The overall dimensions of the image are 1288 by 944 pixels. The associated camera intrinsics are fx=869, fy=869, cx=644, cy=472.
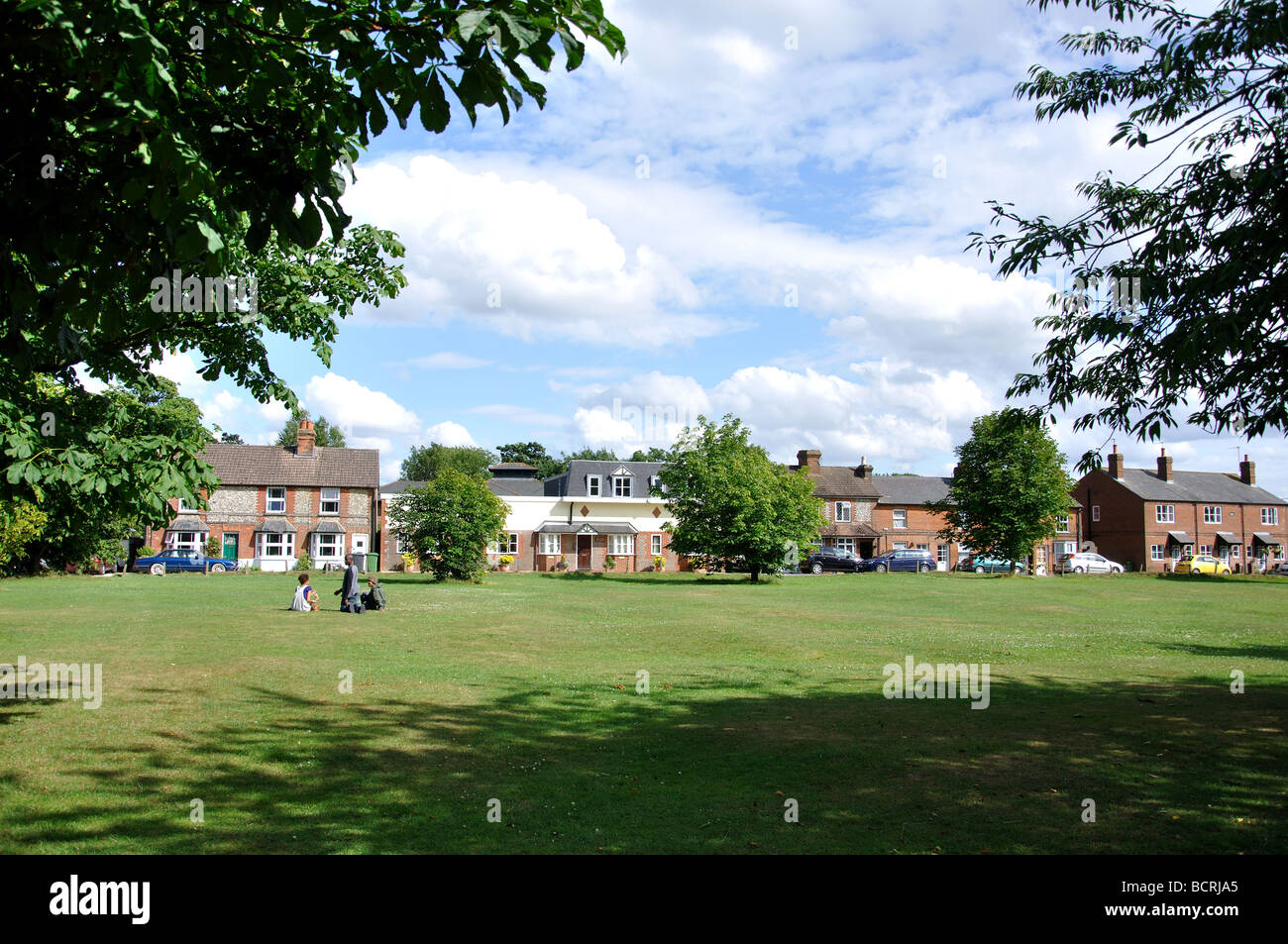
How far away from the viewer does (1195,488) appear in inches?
3068

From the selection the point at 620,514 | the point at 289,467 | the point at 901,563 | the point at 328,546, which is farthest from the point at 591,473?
the point at 901,563

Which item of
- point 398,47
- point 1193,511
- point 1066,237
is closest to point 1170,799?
point 1066,237

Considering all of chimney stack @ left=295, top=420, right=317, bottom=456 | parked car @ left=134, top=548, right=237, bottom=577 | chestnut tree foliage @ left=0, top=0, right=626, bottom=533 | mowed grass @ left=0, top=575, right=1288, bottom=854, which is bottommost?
parked car @ left=134, top=548, right=237, bottom=577

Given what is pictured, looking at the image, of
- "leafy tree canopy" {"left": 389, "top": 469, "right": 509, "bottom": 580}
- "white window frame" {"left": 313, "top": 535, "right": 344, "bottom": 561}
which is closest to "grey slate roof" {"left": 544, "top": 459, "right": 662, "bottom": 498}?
"white window frame" {"left": 313, "top": 535, "right": 344, "bottom": 561}

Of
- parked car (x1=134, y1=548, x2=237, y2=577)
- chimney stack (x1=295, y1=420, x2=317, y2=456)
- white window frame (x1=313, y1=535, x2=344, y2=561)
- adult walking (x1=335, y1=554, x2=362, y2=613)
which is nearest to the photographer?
adult walking (x1=335, y1=554, x2=362, y2=613)

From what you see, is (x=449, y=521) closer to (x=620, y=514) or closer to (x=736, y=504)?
(x=736, y=504)

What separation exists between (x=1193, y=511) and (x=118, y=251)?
288 feet

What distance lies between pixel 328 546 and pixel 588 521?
1834 centimetres

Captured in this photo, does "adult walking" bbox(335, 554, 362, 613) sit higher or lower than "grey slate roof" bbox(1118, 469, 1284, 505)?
lower

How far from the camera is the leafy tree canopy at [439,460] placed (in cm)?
10256

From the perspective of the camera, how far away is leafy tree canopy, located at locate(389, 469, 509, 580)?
37812 millimetres

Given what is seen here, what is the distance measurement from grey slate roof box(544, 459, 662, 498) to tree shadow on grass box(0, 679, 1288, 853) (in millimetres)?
54525

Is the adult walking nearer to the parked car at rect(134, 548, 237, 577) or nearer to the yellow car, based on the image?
the parked car at rect(134, 548, 237, 577)

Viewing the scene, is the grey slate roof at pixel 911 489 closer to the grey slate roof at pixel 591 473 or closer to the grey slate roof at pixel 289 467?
the grey slate roof at pixel 591 473
